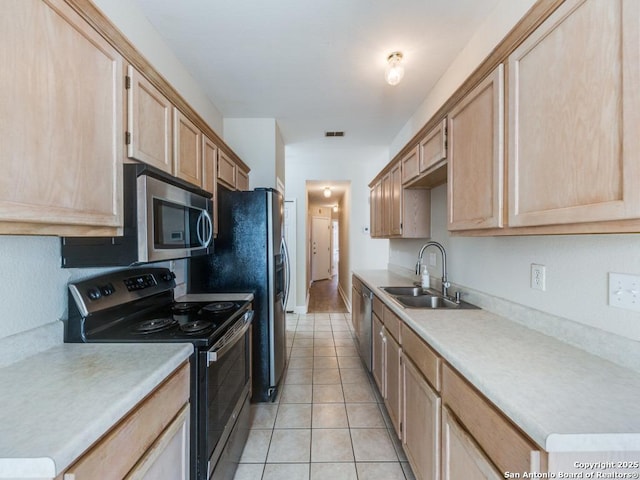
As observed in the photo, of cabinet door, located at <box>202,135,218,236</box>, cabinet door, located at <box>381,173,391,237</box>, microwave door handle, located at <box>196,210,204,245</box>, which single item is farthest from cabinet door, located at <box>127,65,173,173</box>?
cabinet door, located at <box>381,173,391,237</box>

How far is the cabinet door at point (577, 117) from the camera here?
744mm

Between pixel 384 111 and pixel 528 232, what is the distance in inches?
91.2

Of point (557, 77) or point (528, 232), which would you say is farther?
point (528, 232)

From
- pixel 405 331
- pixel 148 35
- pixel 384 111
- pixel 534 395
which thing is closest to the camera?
pixel 534 395

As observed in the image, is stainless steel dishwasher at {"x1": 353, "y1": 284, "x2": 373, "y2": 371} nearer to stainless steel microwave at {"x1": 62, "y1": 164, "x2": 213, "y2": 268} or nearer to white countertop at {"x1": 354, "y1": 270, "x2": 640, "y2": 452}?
white countertop at {"x1": 354, "y1": 270, "x2": 640, "y2": 452}

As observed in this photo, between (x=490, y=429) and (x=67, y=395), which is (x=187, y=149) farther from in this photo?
(x=490, y=429)

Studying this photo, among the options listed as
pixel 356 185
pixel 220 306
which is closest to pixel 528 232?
pixel 220 306

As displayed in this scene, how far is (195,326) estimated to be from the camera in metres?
1.40

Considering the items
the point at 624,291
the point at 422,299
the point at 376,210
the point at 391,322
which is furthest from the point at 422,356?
the point at 376,210

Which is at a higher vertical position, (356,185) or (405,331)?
(356,185)

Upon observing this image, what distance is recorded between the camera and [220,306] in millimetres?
1828

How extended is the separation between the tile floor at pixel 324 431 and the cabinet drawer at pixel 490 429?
92cm

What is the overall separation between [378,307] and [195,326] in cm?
141

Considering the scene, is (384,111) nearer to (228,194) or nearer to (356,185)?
(228,194)
